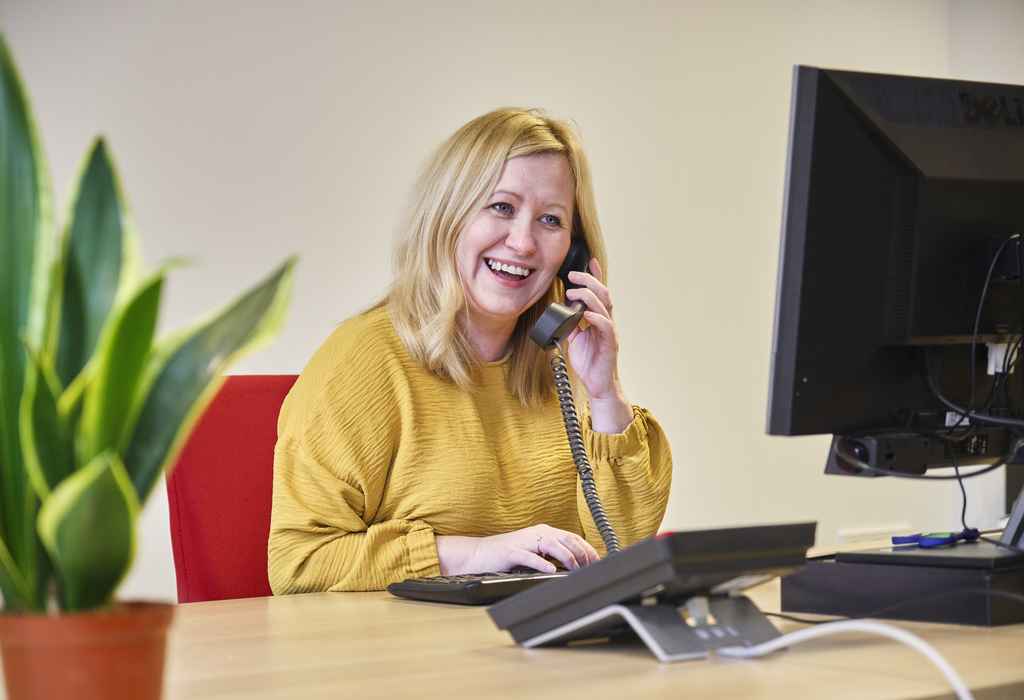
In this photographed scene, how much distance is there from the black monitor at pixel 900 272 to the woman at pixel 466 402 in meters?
0.59

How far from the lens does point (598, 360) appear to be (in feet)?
6.33

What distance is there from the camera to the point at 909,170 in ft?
4.02

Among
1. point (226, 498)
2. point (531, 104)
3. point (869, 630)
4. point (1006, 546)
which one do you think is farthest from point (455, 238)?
point (531, 104)

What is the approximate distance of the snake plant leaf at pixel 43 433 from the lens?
52 cm

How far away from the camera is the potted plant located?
53 cm

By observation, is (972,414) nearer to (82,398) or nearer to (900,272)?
(900,272)

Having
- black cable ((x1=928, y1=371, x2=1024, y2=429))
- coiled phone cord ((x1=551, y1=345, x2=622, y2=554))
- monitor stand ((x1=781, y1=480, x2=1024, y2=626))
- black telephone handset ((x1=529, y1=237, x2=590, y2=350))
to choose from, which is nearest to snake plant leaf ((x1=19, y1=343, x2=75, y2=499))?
monitor stand ((x1=781, y1=480, x2=1024, y2=626))

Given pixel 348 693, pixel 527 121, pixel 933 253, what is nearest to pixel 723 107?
pixel 527 121

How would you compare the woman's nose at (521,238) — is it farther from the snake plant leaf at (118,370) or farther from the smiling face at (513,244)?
the snake plant leaf at (118,370)

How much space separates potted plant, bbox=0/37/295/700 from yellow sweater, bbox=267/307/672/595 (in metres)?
1.07

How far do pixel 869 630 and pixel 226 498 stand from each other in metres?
1.12

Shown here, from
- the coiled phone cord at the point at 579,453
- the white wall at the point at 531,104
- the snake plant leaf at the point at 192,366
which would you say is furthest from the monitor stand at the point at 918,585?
the white wall at the point at 531,104

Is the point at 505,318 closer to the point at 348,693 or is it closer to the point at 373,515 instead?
the point at 373,515

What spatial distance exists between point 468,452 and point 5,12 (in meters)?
1.74
